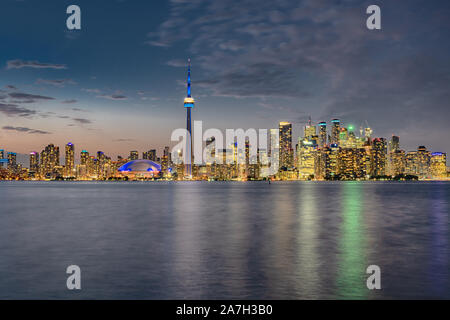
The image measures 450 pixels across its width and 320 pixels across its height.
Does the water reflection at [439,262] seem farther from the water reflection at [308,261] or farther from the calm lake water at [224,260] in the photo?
the water reflection at [308,261]

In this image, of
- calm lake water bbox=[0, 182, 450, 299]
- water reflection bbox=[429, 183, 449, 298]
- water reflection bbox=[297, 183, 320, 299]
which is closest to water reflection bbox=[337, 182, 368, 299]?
calm lake water bbox=[0, 182, 450, 299]

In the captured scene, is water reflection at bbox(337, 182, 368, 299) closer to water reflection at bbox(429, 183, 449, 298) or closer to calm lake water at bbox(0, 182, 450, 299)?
calm lake water at bbox(0, 182, 450, 299)

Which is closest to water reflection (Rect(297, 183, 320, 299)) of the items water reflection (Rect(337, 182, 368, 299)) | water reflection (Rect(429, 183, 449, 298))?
water reflection (Rect(337, 182, 368, 299))

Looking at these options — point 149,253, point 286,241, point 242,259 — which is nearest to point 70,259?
point 149,253

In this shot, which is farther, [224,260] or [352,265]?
[224,260]

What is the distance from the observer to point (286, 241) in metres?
33.0

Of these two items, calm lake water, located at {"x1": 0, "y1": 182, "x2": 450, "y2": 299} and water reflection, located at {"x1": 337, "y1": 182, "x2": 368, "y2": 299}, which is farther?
→ calm lake water, located at {"x1": 0, "y1": 182, "x2": 450, "y2": 299}

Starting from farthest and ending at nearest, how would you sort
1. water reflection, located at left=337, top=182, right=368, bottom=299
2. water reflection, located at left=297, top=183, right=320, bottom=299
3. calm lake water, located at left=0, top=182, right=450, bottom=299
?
water reflection, located at left=297, top=183, right=320, bottom=299 < calm lake water, located at left=0, top=182, right=450, bottom=299 < water reflection, located at left=337, top=182, right=368, bottom=299

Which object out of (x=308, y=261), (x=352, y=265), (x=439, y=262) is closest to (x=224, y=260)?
(x=308, y=261)

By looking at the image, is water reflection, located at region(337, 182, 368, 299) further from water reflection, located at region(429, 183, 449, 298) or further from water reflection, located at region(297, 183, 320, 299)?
water reflection, located at region(429, 183, 449, 298)

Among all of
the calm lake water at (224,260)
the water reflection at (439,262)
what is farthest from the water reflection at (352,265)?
the water reflection at (439,262)

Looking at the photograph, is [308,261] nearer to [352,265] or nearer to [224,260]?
[352,265]

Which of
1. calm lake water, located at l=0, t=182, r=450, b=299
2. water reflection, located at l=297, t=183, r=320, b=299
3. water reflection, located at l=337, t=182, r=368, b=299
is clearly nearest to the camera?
water reflection, located at l=337, t=182, r=368, b=299
